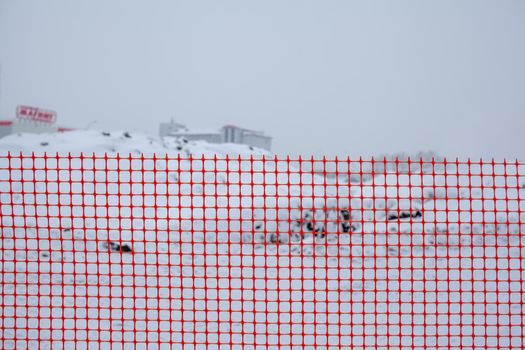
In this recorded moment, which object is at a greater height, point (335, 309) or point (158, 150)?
point (158, 150)

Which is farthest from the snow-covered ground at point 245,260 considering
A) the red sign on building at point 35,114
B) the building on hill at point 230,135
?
the building on hill at point 230,135

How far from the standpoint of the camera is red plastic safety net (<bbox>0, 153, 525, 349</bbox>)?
155 inches


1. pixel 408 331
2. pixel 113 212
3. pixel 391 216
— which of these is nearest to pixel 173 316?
pixel 408 331

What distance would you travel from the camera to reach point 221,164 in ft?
43.8

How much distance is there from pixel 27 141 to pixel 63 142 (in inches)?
59.2

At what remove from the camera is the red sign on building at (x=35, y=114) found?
148ft

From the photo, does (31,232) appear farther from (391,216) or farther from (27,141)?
(391,216)

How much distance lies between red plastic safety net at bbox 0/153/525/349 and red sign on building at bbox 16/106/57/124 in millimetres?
39068

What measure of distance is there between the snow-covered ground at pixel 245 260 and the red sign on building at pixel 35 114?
36330 mm

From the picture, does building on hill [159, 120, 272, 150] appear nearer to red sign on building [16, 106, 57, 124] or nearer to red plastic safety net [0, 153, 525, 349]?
red sign on building [16, 106, 57, 124]

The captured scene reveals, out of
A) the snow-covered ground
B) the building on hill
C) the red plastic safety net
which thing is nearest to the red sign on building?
the building on hill

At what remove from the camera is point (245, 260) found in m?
8.36

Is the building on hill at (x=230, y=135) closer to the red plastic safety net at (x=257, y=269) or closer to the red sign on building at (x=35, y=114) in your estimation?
the red sign on building at (x=35, y=114)

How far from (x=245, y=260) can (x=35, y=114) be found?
46.3 meters
